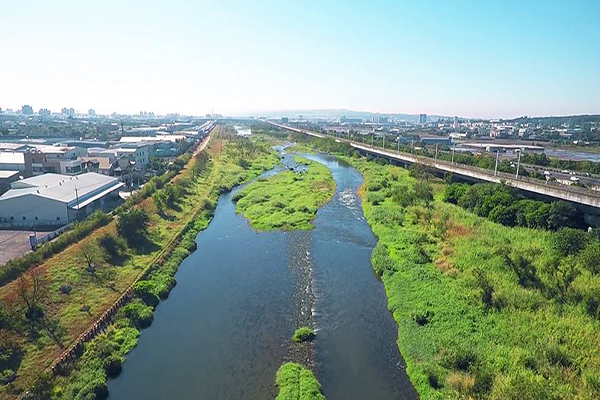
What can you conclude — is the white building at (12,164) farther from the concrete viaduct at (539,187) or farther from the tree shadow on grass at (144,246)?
the concrete viaduct at (539,187)

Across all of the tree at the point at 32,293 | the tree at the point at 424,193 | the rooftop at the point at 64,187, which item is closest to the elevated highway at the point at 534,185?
the tree at the point at 424,193

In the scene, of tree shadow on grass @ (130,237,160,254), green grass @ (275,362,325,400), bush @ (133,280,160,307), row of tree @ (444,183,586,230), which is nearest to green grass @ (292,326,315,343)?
green grass @ (275,362,325,400)

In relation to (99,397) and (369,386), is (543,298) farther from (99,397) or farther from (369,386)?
(99,397)

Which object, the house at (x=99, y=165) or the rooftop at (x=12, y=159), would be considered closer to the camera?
the rooftop at (x=12, y=159)

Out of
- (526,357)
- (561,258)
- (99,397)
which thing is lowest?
(99,397)

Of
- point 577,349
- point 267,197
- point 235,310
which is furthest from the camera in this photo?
point 267,197

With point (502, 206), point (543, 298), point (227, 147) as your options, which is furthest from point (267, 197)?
point (227, 147)
